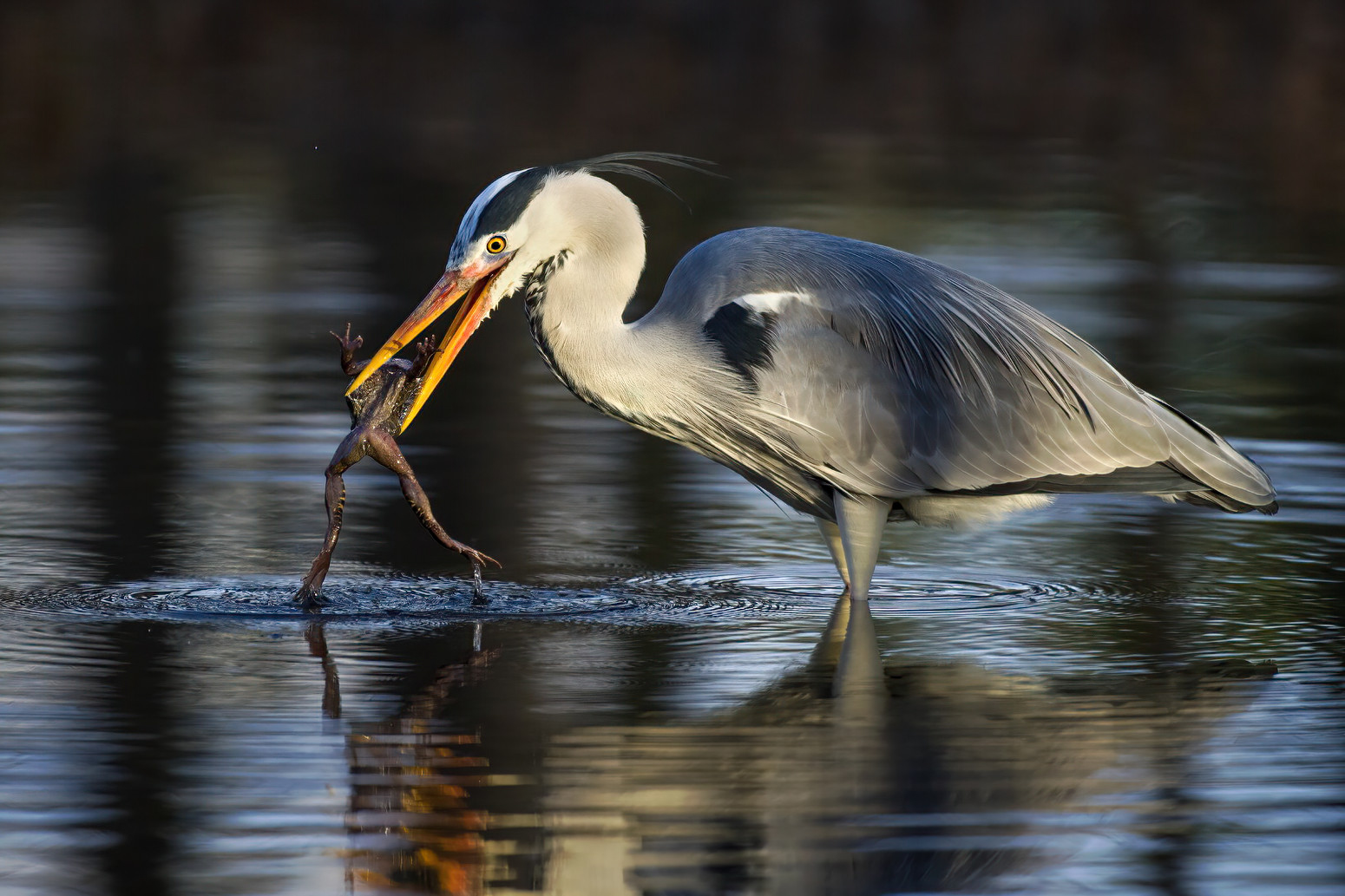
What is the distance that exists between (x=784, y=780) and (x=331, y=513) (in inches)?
98.0

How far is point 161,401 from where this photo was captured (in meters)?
12.1

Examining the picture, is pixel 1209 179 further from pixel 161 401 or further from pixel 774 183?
pixel 161 401

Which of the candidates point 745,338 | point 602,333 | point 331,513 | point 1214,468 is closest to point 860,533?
point 745,338

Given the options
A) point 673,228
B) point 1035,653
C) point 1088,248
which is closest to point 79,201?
point 673,228

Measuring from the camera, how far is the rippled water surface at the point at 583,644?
18.8 ft

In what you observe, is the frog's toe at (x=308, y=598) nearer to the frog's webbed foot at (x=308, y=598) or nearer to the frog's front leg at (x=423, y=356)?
the frog's webbed foot at (x=308, y=598)

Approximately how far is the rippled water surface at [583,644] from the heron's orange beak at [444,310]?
839 mm

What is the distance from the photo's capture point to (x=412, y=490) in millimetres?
8219

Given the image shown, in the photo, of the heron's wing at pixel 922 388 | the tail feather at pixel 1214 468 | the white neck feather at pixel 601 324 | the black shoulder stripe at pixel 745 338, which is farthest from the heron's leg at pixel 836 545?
the tail feather at pixel 1214 468

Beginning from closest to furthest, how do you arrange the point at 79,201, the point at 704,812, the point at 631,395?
the point at 704,812 → the point at 631,395 → the point at 79,201

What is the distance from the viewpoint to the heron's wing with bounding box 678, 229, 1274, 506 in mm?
8406

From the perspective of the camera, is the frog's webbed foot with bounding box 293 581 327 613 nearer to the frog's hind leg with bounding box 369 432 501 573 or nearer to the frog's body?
the frog's hind leg with bounding box 369 432 501 573

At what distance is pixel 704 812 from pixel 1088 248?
47.7ft

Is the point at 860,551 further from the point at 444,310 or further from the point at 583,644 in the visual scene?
the point at 444,310
